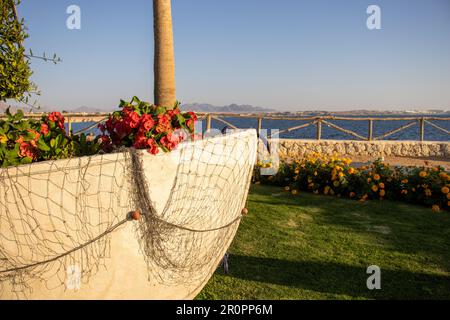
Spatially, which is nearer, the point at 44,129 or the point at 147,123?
the point at 147,123

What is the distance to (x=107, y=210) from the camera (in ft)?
7.33

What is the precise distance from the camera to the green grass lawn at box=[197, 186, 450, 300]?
3.32 m

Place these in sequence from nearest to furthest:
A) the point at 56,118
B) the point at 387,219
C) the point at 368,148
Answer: the point at 56,118, the point at 387,219, the point at 368,148

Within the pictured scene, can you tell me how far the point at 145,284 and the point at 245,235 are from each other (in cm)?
215

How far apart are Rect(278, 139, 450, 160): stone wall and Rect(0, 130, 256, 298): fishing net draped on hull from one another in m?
8.95

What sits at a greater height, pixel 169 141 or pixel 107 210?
pixel 169 141

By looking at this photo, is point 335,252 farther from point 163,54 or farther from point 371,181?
point 163,54

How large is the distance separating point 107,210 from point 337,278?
2.31 metres

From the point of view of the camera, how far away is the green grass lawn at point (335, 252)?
332 centimetres

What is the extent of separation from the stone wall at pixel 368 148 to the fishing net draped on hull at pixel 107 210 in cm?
895

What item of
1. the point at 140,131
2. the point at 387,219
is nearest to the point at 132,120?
the point at 140,131

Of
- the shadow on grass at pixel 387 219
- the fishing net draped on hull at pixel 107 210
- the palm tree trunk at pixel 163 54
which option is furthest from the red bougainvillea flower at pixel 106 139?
the shadow on grass at pixel 387 219

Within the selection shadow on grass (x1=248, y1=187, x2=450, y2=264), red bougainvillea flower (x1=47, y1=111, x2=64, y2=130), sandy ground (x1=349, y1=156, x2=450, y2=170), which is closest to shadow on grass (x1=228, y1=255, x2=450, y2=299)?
shadow on grass (x1=248, y1=187, x2=450, y2=264)

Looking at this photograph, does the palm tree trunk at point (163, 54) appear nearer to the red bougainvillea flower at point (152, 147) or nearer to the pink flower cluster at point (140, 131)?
the pink flower cluster at point (140, 131)
